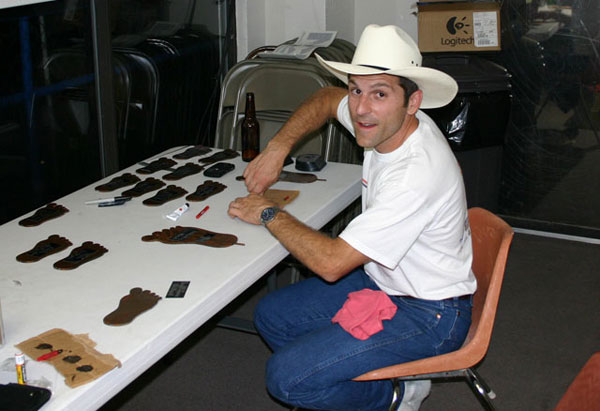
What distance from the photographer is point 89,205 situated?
2318 mm

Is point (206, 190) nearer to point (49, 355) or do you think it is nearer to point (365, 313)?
point (365, 313)

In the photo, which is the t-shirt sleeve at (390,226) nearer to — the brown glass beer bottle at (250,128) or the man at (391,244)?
the man at (391,244)

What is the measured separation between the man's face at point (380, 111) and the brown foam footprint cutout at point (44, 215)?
98cm

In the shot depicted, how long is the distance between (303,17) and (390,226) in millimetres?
2489

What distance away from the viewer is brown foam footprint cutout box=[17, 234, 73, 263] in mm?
1923

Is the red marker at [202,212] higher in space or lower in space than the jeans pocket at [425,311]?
higher

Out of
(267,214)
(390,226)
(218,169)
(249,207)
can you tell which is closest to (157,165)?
(218,169)

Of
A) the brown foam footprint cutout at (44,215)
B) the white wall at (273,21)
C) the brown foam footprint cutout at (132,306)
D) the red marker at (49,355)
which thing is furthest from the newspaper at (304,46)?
the red marker at (49,355)

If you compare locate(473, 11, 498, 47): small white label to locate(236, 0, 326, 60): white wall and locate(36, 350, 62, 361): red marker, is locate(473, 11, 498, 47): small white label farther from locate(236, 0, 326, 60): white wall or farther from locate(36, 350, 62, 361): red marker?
locate(36, 350, 62, 361): red marker

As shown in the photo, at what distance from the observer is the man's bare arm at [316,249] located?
187 cm

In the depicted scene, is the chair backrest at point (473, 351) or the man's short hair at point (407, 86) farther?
the man's short hair at point (407, 86)

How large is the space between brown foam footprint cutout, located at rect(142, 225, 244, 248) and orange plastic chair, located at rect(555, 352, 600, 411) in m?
0.97

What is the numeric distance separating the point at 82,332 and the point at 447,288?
1004 millimetres

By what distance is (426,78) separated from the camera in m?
1.96
